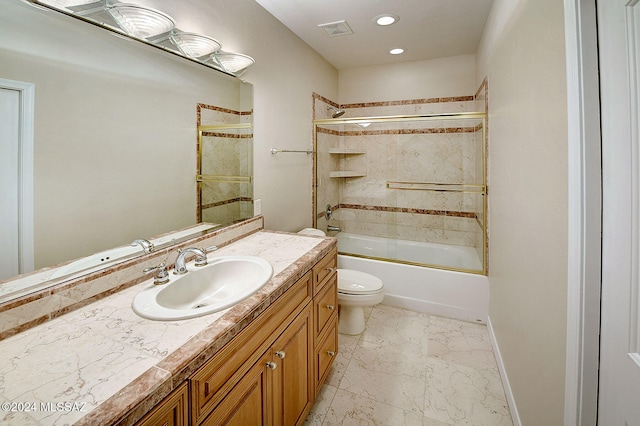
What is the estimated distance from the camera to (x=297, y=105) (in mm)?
2615

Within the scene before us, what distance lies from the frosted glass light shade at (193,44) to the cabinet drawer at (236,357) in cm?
129

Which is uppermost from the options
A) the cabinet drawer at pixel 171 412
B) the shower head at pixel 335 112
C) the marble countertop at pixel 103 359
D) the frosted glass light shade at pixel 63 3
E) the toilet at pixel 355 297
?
the shower head at pixel 335 112

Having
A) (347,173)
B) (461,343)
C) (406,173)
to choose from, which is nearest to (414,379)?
(461,343)

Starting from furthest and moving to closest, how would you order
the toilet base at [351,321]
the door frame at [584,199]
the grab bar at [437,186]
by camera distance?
1. the grab bar at [437,186]
2. the toilet base at [351,321]
3. the door frame at [584,199]

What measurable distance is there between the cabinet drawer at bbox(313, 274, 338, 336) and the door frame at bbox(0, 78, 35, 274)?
1.10m

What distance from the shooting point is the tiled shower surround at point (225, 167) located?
1641 millimetres

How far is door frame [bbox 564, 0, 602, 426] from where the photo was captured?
0.81 metres

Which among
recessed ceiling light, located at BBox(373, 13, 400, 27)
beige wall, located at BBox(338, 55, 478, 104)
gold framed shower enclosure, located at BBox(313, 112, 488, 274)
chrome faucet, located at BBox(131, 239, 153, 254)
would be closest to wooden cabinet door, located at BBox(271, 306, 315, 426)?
chrome faucet, located at BBox(131, 239, 153, 254)

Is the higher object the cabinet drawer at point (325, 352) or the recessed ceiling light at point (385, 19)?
the recessed ceiling light at point (385, 19)

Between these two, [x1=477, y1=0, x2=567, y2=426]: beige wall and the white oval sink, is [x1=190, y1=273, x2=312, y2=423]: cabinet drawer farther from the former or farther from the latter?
[x1=477, y1=0, x2=567, y2=426]: beige wall

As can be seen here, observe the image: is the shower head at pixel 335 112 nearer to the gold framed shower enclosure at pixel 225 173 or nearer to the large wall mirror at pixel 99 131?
the gold framed shower enclosure at pixel 225 173

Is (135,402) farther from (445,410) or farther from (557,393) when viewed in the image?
(445,410)

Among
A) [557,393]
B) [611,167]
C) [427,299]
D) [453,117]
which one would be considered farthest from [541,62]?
[427,299]

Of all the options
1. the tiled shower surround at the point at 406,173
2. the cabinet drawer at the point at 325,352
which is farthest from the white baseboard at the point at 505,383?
the cabinet drawer at the point at 325,352
